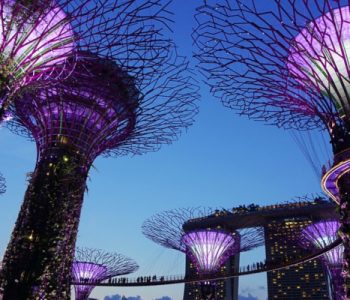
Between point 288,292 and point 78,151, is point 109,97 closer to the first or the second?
point 78,151

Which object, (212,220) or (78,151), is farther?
(212,220)

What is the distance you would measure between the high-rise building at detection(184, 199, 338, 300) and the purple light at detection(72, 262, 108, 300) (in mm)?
28991

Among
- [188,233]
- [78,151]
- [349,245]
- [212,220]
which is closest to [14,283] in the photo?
[78,151]

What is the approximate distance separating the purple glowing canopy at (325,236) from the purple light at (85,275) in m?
14.1

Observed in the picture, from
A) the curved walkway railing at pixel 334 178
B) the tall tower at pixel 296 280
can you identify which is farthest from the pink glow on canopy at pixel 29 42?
the tall tower at pixel 296 280

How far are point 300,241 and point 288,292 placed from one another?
5565 centimetres

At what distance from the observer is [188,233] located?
26.0 m

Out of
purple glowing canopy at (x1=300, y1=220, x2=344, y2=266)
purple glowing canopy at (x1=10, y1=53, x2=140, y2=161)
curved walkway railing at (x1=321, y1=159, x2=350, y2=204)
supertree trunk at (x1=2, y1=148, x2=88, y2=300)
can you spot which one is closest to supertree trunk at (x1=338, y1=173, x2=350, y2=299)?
curved walkway railing at (x1=321, y1=159, x2=350, y2=204)

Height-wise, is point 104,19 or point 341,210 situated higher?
point 104,19

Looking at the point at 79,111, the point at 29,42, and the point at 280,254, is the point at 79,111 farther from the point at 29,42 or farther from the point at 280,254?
the point at 280,254

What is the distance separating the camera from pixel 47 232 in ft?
37.7

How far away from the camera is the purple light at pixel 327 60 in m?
9.88

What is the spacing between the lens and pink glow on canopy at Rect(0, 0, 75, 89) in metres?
8.35

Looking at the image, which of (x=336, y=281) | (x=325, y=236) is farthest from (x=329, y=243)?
(x=336, y=281)
